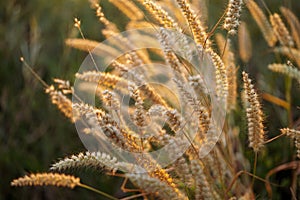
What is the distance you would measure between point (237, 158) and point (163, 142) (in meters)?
0.77

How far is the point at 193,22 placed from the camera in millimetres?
1240

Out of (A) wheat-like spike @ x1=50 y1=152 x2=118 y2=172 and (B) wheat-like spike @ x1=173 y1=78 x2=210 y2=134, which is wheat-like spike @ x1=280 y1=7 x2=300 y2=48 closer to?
(B) wheat-like spike @ x1=173 y1=78 x2=210 y2=134

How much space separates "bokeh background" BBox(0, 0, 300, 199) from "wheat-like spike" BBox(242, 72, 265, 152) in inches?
20.0

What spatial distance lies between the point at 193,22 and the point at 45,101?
1.61 metres

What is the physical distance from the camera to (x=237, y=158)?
6.28 ft

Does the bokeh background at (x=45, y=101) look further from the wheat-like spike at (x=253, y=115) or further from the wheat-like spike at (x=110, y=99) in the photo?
the wheat-like spike at (x=110, y=99)

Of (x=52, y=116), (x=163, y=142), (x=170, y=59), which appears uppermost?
(x=170, y=59)

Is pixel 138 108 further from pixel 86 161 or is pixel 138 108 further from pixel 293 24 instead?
pixel 293 24

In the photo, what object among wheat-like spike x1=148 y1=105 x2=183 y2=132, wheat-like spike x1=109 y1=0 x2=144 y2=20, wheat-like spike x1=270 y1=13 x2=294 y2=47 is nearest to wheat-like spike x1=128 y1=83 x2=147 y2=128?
wheat-like spike x1=148 y1=105 x2=183 y2=132

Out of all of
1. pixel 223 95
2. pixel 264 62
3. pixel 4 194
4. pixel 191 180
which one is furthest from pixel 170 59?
pixel 264 62

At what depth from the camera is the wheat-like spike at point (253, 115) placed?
Result: 3.74ft

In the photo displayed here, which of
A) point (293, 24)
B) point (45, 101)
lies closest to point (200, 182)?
point (293, 24)

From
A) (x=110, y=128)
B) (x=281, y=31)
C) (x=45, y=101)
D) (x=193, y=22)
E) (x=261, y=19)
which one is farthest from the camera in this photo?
(x=45, y=101)

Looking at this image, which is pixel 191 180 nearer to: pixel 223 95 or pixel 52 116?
pixel 223 95
